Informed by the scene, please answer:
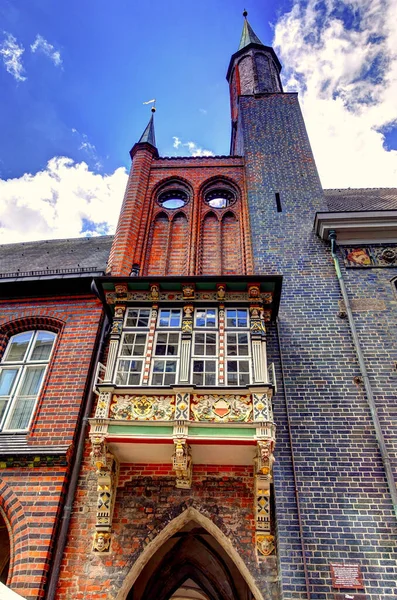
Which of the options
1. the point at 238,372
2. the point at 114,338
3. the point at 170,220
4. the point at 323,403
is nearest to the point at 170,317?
the point at 114,338

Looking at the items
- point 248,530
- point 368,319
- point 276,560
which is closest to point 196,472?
point 248,530

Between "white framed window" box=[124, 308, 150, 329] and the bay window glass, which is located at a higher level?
"white framed window" box=[124, 308, 150, 329]

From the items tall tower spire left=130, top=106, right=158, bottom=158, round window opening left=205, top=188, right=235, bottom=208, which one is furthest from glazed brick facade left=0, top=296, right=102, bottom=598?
tall tower spire left=130, top=106, right=158, bottom=158

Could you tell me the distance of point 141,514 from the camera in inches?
298

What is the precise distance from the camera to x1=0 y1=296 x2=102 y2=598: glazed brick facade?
7008 millimetres

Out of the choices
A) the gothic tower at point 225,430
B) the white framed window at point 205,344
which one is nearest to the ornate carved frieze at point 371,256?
the gothic tower at point 225,430

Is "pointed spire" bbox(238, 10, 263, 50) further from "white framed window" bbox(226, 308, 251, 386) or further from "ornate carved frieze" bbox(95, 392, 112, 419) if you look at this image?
"ornate carved frieze" bbox(95, 392, 112, 419)

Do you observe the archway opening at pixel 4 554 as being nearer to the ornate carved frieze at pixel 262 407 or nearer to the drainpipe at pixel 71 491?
the drainpipe at pixel 71 491

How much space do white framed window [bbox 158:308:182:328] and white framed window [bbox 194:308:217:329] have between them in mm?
359

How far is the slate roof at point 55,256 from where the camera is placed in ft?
39.7

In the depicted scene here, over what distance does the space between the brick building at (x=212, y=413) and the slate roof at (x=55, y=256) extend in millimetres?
432

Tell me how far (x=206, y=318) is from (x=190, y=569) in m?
6.63

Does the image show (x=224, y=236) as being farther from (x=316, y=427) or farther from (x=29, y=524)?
(x=29, y=524)

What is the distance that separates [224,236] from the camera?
479 inches
